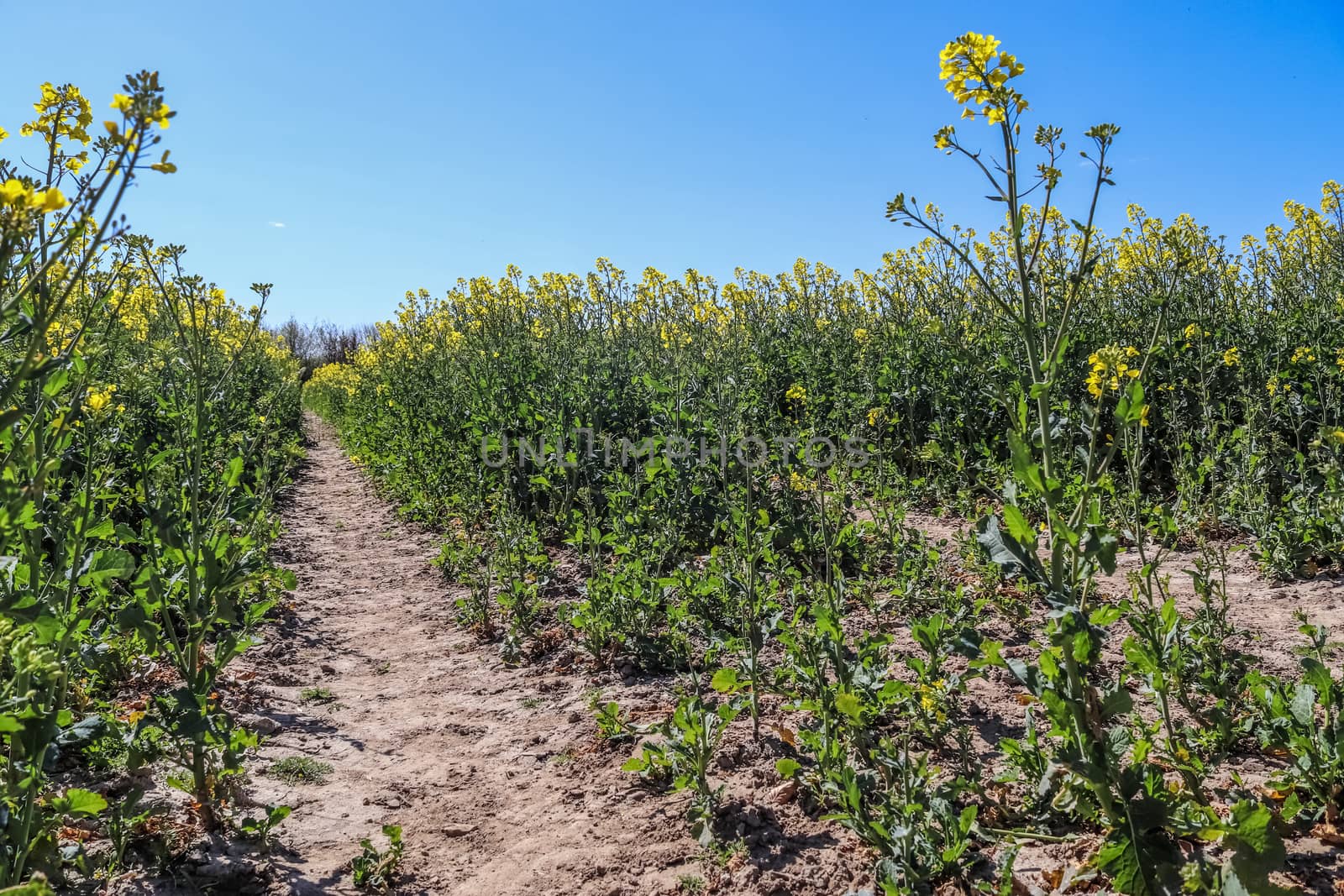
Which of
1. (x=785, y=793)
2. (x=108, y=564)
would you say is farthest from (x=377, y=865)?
(x=785, y=793)

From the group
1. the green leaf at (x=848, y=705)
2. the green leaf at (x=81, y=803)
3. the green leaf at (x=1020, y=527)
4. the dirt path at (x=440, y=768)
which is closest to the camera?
the green leaf at (x=81, y=803)

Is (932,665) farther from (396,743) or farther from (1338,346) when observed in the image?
(1338,346)

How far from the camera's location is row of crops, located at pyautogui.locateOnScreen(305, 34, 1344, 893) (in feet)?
7.43

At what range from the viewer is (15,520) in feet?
5.71

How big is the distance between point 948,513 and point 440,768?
439 centimetres

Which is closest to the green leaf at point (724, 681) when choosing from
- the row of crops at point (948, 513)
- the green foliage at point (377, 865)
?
the row of crops at point (948, 513)

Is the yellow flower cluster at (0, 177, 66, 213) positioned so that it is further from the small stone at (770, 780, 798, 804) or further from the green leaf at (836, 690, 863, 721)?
the small stone at (770, 780, 798, 804)

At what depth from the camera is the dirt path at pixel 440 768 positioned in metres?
2.70

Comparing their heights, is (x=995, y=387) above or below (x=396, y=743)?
above

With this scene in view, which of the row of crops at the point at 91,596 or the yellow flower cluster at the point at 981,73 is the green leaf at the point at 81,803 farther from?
the yellow flower cluster at the point at 981,73

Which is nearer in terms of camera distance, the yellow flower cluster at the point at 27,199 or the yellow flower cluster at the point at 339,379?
the yellow flower cluster at the point at 27,199

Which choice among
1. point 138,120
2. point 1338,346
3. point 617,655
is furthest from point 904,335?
point 138,120

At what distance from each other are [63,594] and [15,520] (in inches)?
40.3

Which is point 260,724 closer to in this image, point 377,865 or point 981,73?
point 377,865
